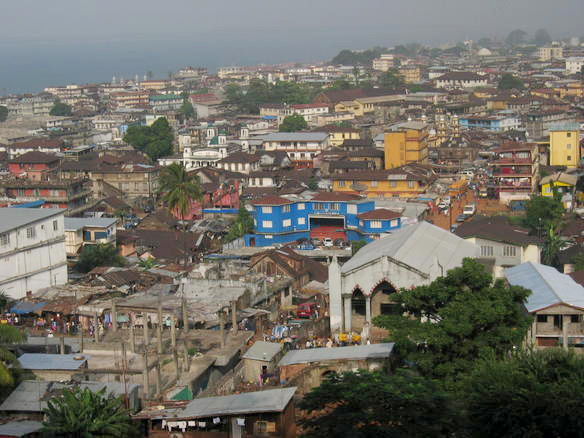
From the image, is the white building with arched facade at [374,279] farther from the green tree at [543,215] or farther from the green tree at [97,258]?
the green tree at [543,215]

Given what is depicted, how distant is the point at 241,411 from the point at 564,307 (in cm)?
901

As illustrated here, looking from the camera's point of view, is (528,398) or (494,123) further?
(494,123)

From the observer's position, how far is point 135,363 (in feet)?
67.4

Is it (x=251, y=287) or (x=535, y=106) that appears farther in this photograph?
(x=535, y=106)

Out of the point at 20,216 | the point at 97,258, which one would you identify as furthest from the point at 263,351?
the point at 97,258

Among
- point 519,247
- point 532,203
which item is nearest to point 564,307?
point 519,247

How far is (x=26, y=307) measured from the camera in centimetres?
2638

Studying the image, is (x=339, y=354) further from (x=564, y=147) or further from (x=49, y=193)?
(x=564, y=147)

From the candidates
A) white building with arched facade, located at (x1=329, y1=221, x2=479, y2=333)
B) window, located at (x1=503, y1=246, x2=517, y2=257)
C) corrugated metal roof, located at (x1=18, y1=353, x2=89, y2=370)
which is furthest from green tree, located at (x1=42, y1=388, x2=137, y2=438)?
window, located at (x1=503, y1=246, x2=517, y2=257)

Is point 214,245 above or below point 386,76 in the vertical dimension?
below

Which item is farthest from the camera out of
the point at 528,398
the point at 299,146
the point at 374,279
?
the point at 299,146

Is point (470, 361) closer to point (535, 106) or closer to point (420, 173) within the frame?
point (420, 173)

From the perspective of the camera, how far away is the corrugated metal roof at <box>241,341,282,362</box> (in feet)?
67.5

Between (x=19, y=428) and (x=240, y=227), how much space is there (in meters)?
23.7
